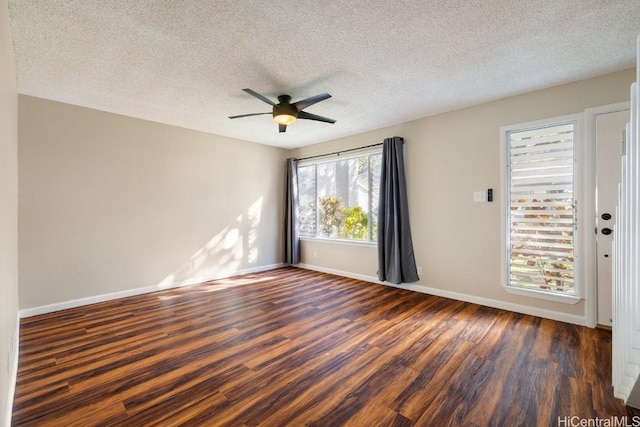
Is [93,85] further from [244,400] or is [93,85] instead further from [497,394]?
[497,394]

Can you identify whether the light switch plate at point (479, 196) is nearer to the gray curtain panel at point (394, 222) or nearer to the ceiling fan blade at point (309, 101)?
the gray curtain panel at point (394, 222)

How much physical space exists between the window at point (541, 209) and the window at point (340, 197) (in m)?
1.93

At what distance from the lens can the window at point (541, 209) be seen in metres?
2.95

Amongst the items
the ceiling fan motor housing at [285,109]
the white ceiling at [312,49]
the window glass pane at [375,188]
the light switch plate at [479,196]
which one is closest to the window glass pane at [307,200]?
the window glass pane at [375,188]

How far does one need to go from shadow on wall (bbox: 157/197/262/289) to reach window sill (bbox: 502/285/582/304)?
404cm

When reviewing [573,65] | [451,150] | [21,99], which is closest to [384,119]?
[451,150]

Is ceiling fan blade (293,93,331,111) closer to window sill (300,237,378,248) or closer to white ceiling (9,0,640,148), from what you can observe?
white ceiling (9,0,640,148)

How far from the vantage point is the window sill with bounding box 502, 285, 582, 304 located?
2914 mm

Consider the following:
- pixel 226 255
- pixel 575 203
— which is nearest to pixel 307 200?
pixel 226 255

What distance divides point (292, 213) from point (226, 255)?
1.50 metres

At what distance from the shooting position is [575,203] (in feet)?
9.48

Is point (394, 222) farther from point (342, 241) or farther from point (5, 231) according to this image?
point (5, 231)

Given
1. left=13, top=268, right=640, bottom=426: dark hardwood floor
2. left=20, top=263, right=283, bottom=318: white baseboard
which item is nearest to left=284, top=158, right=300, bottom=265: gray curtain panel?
left=20, top=263, right=283, bottom=318: white baseboard

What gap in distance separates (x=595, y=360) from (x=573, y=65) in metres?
2.52
